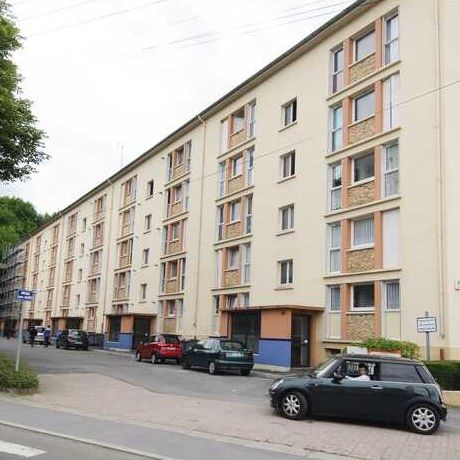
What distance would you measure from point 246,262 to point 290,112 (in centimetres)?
766

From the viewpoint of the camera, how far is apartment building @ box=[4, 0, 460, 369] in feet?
69.1

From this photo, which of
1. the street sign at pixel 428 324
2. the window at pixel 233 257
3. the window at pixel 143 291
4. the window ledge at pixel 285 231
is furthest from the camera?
the window at pixel 143 291

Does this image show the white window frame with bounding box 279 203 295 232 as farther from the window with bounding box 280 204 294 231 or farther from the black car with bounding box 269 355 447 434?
the black car with bounding box 269 355 447 434

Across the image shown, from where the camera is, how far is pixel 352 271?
23.6m

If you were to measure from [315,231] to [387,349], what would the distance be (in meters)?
7.67

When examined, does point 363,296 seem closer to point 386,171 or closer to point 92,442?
point 386,171

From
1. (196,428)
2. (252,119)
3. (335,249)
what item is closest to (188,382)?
(335,249)

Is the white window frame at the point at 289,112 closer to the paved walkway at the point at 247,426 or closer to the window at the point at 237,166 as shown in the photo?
the window at the point at 237,166

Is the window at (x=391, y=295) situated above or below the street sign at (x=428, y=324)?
above

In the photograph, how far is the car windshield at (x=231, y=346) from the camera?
79.8 feet

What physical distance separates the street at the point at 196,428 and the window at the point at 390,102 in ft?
38.1

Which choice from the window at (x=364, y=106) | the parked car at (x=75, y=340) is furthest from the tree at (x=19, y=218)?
the window at (x=364, y=106)

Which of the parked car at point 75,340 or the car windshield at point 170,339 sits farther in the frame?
the parked car at point 75,340

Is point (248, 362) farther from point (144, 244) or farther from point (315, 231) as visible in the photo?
point (144, 244)
